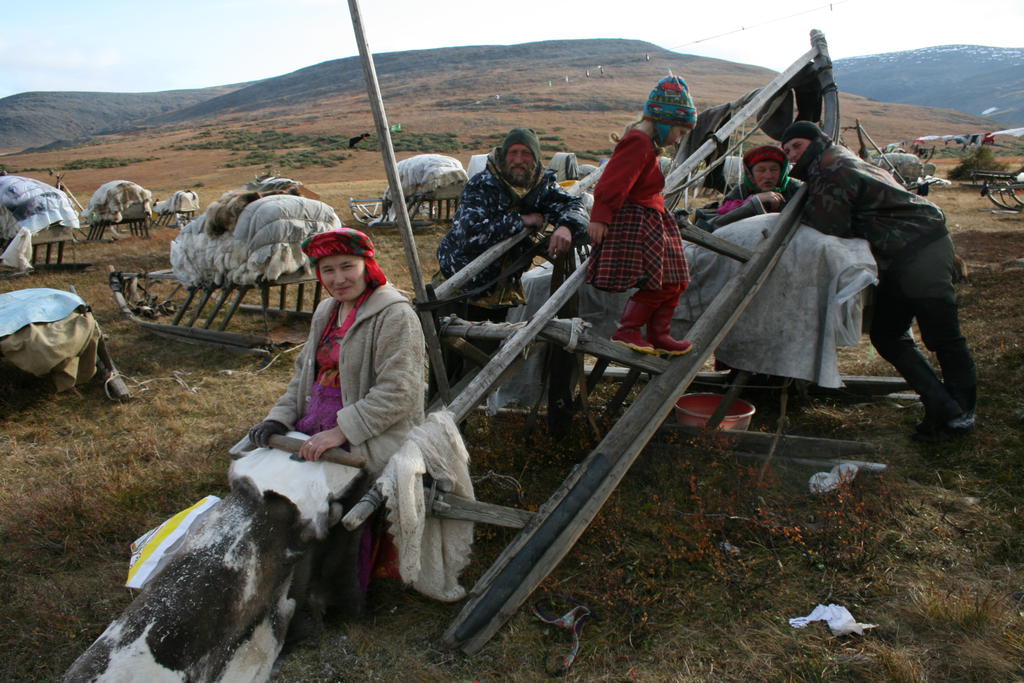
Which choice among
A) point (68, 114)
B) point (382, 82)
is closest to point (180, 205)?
point (382, 82)

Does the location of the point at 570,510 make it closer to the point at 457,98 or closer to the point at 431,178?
the point at 431,178

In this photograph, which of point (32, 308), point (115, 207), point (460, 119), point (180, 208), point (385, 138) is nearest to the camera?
point (385, 138)

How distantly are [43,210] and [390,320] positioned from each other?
42.2 feet

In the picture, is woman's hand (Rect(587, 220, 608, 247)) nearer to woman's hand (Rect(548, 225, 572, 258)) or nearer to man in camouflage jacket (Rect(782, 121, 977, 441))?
woman's hand (Rect(548, 225, 572, 258))

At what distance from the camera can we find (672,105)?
125 inches

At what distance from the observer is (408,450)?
8.48ft

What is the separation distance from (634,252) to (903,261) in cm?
200

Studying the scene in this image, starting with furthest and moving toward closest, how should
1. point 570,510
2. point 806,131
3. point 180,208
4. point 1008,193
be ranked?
1. point 180,208
2. point 1008,193
3. point 806,131
4. point 570,510

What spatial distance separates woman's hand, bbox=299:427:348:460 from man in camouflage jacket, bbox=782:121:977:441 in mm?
3340

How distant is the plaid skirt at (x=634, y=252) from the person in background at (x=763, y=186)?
1.75 m

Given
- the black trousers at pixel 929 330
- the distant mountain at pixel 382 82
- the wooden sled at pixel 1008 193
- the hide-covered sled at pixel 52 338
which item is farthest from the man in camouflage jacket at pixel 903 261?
the distant mountain at pixel 382 82

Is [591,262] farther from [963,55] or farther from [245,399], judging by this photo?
[963,55]

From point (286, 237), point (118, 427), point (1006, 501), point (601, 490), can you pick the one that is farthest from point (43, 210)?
point (1006, 501)

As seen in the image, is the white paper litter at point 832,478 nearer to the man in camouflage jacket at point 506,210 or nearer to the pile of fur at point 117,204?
the man in camouflage jacket at point 506,210
